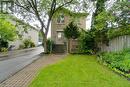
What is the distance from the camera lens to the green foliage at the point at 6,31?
38.8m

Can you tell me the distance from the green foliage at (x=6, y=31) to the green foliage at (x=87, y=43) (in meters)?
12.9

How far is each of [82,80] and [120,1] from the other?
375 inches

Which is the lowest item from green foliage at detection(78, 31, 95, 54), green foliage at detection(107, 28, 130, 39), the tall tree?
green foliage at detection(78, 31, 95, 54)

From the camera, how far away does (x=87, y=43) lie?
31266 mm

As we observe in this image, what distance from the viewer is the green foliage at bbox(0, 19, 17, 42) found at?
1527 inches

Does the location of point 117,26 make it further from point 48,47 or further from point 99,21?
point 48,47

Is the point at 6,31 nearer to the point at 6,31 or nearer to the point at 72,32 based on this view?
the point at 6,31

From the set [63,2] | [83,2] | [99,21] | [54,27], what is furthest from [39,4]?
[99,21]

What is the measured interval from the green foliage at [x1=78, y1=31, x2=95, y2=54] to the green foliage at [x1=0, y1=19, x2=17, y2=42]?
1290cm

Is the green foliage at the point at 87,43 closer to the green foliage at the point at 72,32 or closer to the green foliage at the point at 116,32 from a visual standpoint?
the green foliage at the point at 72,32

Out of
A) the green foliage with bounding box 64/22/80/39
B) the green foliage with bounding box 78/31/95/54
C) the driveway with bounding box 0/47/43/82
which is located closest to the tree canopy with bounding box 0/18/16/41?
the green foliage with bounding box 64/22/80/39

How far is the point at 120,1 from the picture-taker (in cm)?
1811

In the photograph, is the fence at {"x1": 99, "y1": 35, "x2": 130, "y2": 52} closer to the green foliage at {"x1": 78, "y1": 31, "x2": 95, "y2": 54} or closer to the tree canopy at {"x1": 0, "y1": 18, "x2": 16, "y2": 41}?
the green foliage at {"x1": 78, "y1": 31, "x2": 95, "y2": 54}

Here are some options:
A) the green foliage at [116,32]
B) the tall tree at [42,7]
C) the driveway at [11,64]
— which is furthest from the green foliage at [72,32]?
the green foliage at [116,32]
